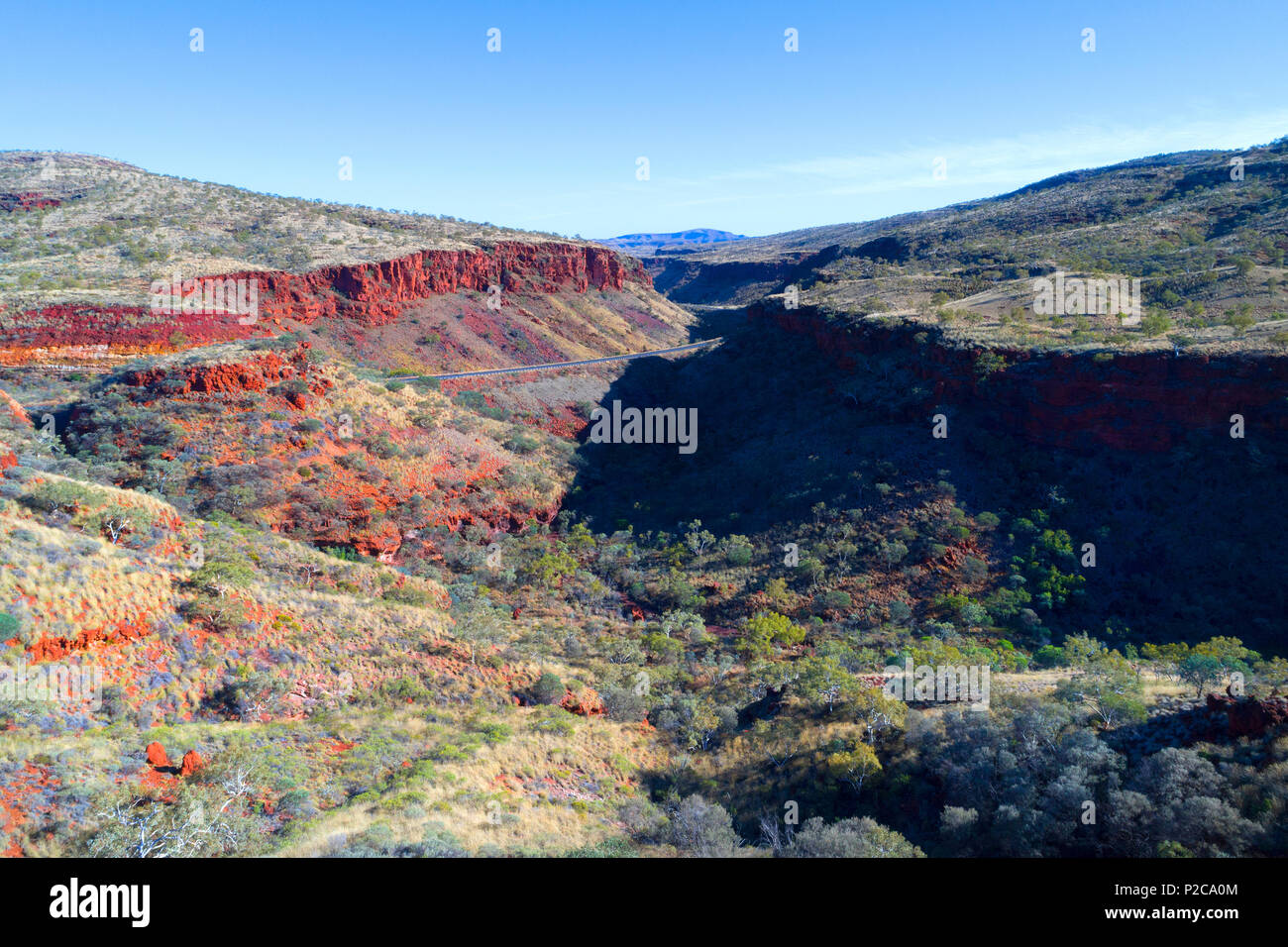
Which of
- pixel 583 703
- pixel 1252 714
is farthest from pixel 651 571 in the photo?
pixel 1252 714

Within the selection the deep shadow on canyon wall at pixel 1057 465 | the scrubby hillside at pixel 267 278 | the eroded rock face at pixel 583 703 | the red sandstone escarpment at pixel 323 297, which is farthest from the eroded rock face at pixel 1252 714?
the scrubby hillside at pixel 267 278

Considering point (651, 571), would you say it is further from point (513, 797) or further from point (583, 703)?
point (513, 797)

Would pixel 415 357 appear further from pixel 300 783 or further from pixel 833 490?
pixel 300 783

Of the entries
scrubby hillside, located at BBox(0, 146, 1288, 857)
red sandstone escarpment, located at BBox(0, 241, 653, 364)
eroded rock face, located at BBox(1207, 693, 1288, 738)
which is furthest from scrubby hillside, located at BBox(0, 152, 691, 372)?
eroded rock face, located at BBox(1207, 693, 1288, 738)

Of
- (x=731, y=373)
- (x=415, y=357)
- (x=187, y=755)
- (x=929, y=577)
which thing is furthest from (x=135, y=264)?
(x=929, y=577)

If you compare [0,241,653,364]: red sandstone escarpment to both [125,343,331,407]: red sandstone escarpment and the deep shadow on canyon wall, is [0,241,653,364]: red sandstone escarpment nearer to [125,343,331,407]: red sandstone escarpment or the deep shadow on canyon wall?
[125,343,331,407]: red sandstone escarpment

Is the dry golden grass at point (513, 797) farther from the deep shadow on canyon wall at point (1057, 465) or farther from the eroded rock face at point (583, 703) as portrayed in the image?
the deep shadow on canyon wall at point (1057, 465)
